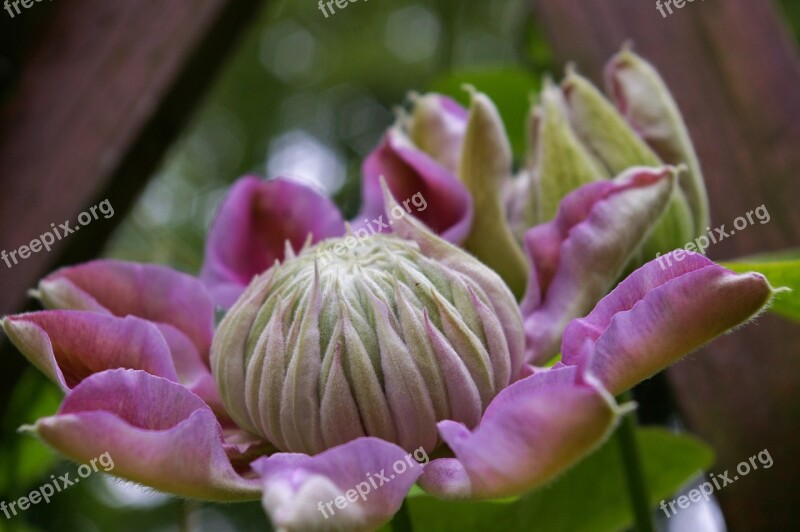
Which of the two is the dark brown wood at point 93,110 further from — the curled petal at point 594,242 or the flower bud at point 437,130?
the curled petal at point 594,242

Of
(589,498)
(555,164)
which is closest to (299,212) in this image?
(555,164)

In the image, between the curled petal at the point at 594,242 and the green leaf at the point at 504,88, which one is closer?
the curled petal at the point at 594,242

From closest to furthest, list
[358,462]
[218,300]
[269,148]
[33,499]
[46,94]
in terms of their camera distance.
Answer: [358,462] < [218,300] < [46,94] < [33,499] < [269,148]

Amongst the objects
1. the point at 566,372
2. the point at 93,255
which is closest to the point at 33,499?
the point at 93,255

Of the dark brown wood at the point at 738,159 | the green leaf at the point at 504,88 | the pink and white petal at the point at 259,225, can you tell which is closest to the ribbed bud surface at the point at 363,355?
the pink and white petal at the point at 259,225

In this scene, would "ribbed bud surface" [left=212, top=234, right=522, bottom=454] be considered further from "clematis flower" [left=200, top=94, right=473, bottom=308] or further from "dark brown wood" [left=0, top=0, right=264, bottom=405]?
"dark brown wood" [left=0, top=0, right=264, bottom=405]

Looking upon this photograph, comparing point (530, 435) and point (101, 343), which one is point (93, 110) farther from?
point (530, 435)

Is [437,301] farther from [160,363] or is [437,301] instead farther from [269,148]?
[269,148]
